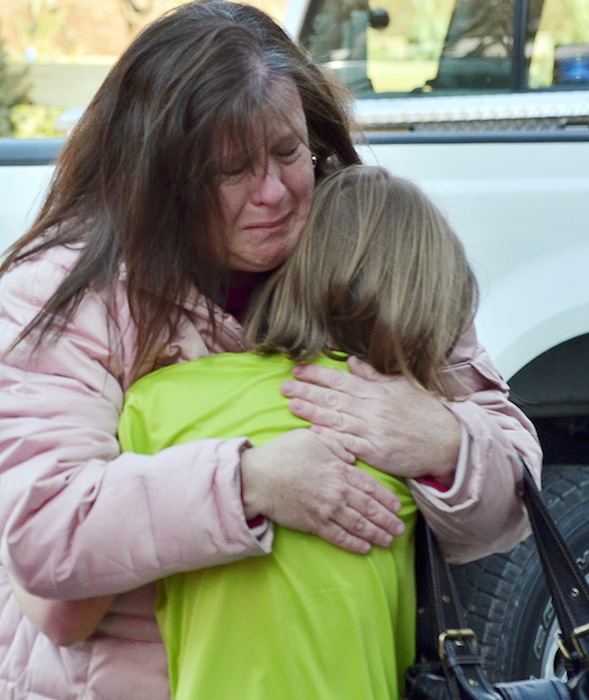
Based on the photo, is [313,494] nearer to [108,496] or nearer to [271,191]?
[108,496]

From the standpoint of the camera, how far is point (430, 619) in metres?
1.83

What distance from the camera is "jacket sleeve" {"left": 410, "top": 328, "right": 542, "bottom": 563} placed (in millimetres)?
1800

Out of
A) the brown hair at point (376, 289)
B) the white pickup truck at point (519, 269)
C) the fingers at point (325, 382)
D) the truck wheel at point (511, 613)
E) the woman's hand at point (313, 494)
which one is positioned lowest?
the truck wheel at point (511, 613)

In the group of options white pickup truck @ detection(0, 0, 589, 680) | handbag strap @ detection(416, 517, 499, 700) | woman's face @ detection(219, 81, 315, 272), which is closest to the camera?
handbag strap @ detection(416, 517, 499, 700)

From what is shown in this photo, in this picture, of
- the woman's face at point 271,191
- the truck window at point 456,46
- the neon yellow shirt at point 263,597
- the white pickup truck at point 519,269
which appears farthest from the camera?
the truck window at point 456,46

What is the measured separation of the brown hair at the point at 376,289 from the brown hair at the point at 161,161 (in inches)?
6.0

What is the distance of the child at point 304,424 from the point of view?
1664 mm

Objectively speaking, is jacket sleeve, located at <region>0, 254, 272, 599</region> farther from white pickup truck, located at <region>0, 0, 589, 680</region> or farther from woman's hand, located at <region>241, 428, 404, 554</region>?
white pickup truck, located at <region>0, 0, 589, 680</region>

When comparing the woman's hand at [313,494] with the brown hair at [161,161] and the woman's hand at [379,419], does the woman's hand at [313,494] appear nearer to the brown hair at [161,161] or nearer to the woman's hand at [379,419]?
the woman's hand at [379,419]

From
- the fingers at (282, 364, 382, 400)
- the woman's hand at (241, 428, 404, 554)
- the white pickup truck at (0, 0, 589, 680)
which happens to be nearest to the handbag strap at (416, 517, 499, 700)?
the woman's hand at (241, 428, 404, 554)

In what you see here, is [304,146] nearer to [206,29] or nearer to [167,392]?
[206,29]

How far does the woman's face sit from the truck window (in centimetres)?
210

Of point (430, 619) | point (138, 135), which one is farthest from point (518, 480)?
point (138, 135)

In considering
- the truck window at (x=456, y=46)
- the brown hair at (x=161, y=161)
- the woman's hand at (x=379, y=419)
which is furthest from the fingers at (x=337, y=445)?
the truck window at (x=456, y=46)
